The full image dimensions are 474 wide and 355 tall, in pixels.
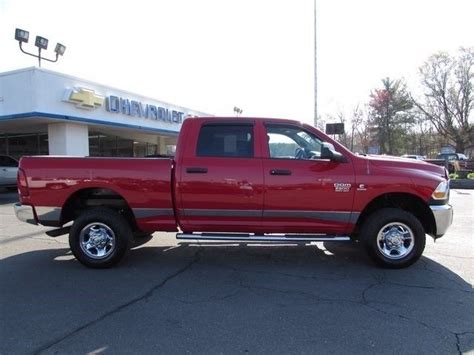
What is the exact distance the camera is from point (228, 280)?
5.41 m

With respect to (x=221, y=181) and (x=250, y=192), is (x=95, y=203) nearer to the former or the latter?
(x=221, y=181)

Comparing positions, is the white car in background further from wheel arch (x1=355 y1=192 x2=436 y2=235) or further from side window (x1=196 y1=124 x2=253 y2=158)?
wheel arch (x1=355 y1=192 x2=436 y2=235)

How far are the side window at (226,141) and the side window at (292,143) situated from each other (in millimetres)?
312

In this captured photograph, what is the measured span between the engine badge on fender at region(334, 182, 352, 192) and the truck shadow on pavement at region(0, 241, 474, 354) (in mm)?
1113

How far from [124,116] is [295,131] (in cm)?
1781

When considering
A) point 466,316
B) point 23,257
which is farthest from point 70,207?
point 466,316

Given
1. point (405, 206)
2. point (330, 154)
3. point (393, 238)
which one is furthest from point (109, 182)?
point (405, 206)

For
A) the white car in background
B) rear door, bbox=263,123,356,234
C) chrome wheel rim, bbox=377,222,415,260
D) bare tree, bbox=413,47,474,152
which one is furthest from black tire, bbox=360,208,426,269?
bare tree, bbox=413,47,474,152

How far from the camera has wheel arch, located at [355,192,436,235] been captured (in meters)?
5.91

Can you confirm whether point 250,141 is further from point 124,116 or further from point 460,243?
point 124,116

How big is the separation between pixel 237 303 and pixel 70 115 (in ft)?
54.4

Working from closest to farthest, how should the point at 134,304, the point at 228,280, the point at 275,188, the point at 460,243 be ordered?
the point at 134,304, the point at 228,280, the point at 275,188, the point at 460,243

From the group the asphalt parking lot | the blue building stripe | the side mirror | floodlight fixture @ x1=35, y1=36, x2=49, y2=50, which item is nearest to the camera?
the asphalt parking lot

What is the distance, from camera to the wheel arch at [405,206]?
591 cm
